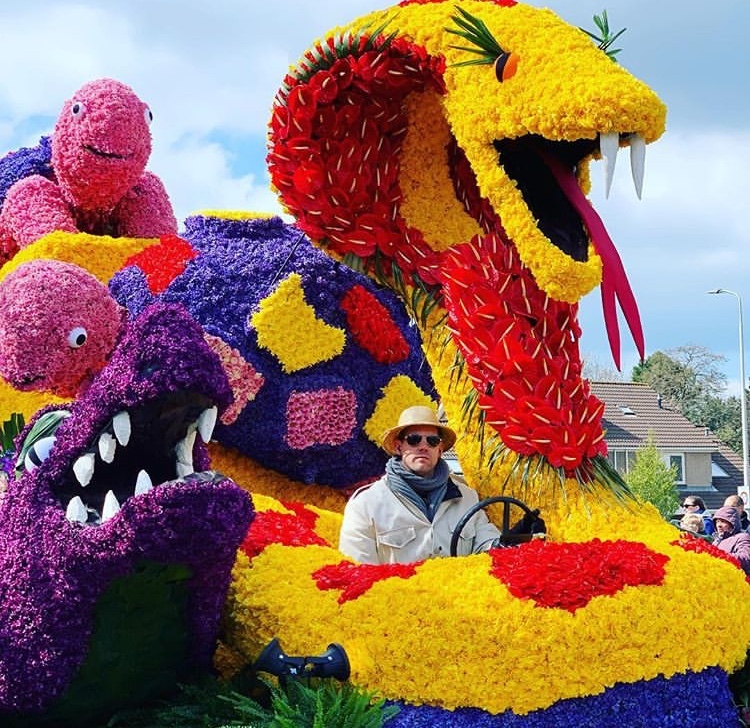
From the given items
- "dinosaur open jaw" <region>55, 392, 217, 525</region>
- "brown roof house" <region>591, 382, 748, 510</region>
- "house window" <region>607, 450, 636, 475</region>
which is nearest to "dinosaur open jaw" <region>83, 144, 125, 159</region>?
"dinosaur open jaw" <region>55, 392, 217, 525</region>

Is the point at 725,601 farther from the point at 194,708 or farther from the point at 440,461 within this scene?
the point at 194,708

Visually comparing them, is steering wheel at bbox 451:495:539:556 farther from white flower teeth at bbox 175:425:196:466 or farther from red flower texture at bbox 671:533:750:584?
white flower teeth at bbox 175:425:196:466

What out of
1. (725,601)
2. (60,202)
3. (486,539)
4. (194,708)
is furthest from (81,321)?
(60,202)

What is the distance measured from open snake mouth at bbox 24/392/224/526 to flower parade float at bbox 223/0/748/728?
0.68 m

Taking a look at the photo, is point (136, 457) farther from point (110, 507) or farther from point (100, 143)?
point (100, 143)

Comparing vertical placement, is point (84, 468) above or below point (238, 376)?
below

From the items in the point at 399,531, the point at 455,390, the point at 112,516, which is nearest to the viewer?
the point at 112,516

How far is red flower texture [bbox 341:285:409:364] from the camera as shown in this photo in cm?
485

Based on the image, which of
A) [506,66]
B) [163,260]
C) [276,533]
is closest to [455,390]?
[276,533]

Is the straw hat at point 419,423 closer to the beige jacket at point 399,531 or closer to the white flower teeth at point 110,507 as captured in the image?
the beige jacket at point 399,531

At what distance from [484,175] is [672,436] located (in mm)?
22181

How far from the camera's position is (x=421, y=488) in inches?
145

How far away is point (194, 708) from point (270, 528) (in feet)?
2.62

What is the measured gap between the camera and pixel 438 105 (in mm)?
3996
